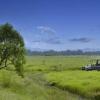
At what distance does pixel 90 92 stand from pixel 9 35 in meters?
19.6

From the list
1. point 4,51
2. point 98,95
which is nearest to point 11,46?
point 4,51

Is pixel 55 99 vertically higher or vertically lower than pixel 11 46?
lower

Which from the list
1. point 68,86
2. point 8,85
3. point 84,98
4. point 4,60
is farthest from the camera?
point 68,86

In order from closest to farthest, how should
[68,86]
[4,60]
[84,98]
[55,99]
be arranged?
[55,99] → [84,98] → [4,60] → [68,86]

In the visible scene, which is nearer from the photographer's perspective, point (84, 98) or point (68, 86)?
Answer: point (84, 98)

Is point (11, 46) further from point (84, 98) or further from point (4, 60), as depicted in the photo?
point (84, 98)

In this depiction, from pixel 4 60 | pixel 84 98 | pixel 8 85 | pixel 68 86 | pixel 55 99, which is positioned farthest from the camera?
pixel 68 86

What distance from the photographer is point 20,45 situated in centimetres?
6762

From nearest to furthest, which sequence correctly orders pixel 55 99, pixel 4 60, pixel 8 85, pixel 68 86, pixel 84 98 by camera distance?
pixel 55 99 → pixel 84 98 → pixel 8 85 → pixel 4 60 → pixel 68 86

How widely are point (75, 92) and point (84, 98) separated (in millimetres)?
7971

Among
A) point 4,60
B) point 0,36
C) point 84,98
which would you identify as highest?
point 0,36

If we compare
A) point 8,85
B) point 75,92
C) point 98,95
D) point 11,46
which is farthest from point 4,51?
point 98,95

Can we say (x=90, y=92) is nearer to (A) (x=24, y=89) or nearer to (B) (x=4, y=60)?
(A) (x=24, y=89)

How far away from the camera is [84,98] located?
5959 cm
